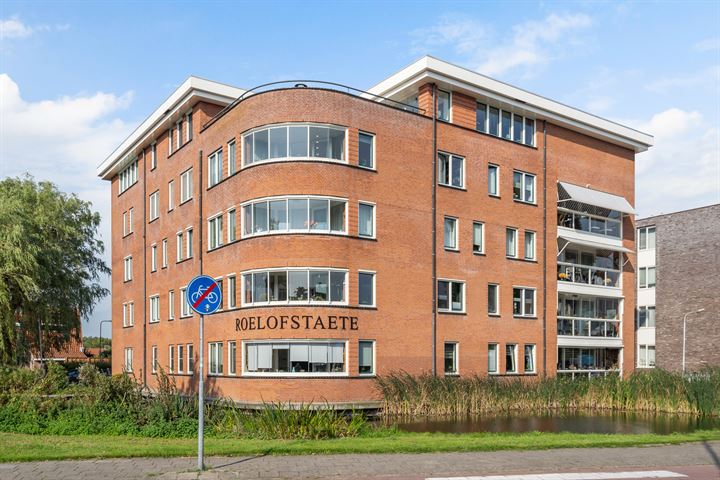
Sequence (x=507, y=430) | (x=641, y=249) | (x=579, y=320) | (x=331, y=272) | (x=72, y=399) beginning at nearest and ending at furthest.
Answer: (x=72, y=399)
(x=507, y=430)
(x=331, y=272)
(x=579, y=320)
(x=641, y=249)

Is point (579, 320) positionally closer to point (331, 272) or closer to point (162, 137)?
point (331, 272)

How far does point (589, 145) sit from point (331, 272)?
19612 mm

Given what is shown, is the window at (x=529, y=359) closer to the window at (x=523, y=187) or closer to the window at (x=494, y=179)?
the window at (x=523, y=187)

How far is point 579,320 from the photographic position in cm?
3847

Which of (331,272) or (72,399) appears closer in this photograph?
(72,399)

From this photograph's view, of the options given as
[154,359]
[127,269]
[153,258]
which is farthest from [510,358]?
[127,269]

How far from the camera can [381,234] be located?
1166 inches

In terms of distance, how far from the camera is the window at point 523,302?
35.2 m

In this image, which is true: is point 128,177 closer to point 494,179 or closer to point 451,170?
point 451,170

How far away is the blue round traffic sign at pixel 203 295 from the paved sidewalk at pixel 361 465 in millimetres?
2742

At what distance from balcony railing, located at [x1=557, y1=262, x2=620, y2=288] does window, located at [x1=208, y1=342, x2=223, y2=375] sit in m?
18.0

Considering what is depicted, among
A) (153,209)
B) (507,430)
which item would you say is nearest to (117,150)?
(153,209)

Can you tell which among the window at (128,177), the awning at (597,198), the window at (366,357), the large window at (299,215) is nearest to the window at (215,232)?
the large window at (299,215)

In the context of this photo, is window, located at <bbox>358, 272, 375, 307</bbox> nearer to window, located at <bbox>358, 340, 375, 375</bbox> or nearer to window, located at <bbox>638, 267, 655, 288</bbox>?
window, located at <bbox>358, 340, 375, 375</bbox>
